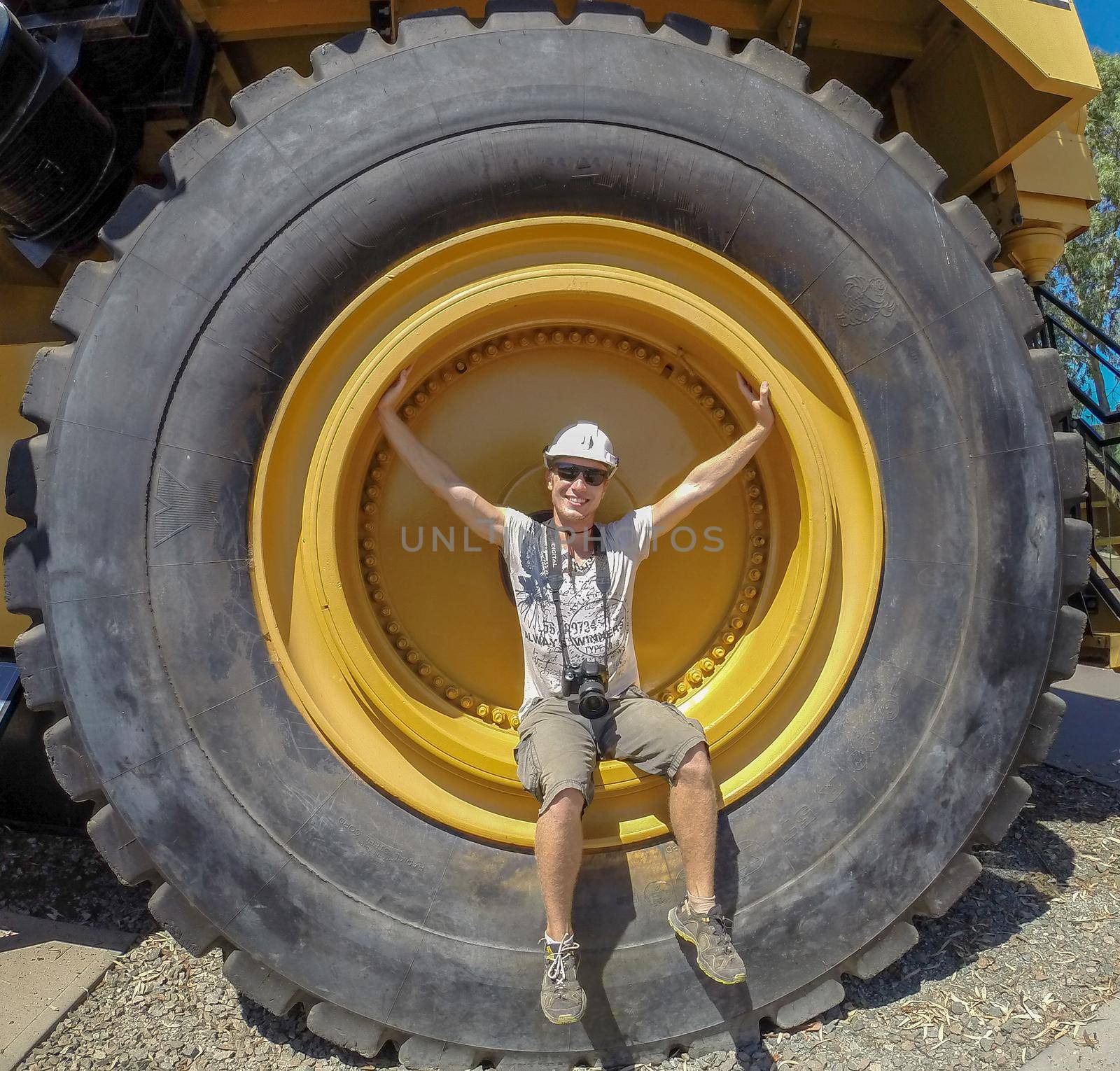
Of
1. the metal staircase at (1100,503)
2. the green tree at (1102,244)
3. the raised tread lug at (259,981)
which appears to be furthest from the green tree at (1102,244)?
the raised tread lug at (259,981)

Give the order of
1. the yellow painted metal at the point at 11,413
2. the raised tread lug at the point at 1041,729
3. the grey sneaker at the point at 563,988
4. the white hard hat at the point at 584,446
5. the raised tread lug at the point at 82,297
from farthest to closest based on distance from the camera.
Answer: the yellow painted metal at the point at 11,413
the raised tread lug at the point at 1041,729
the white hard hat at the point at 584,446
the raised tread lug at the point at 82,297
the grey sneaker at the point at 563,988

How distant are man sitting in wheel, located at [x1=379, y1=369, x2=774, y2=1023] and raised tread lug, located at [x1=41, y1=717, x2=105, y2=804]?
1.05 m

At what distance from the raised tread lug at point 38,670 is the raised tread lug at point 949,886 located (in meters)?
2.29

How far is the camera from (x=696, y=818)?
6.63ft

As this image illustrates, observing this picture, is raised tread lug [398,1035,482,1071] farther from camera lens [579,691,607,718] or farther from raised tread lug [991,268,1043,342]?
raised tread lug [991,268,1043,342]

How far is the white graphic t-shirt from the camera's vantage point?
85.0 inches

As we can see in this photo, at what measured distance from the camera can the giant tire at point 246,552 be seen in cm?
195

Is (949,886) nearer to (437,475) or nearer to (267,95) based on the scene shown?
(437,475)

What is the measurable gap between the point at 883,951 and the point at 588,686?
3.53 feet

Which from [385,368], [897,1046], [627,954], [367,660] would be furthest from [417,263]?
[897,1046]

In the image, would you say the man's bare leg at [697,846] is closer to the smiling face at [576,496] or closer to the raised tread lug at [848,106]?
the smiling face at [576,496]

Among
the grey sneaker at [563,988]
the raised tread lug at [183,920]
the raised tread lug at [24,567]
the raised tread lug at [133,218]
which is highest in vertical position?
the raised tread lug at [133,218]

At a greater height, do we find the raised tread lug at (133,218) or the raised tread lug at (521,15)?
the raised tread lug at (521,15)

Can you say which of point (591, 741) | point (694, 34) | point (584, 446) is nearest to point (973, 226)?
point (694, 34)
